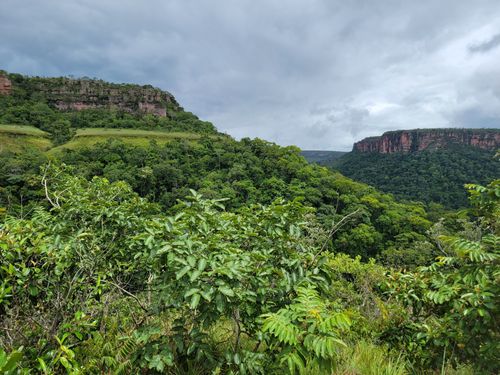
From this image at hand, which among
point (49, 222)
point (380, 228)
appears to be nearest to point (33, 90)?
point (380, 228)

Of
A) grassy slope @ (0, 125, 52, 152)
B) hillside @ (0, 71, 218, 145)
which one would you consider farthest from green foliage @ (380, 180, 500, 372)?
hillside @ (0, 71, 218, 145)

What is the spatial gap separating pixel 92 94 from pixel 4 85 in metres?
23.6

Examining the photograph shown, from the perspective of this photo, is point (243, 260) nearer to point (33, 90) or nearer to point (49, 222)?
point (49, 222)

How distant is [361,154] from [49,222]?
156938 mm

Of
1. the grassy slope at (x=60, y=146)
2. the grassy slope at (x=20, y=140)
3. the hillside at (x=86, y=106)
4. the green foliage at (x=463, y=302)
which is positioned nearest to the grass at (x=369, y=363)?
the green foliage at (x=463, y=302)

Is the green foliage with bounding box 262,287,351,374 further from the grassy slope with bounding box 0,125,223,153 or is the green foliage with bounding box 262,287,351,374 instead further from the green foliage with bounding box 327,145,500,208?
the green foliage with bounding box 327,145,500,208

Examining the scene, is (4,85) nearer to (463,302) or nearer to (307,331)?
(307,331)

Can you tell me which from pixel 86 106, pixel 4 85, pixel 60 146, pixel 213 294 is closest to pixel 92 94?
pixel 86 106

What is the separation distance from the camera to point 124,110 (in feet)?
337

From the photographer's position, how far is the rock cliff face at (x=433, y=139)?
111 m

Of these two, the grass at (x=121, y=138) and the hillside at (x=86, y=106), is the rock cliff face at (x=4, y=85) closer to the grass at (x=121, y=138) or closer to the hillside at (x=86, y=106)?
the hillside at (x=86, y=106)

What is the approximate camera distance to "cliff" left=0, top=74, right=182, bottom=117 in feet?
316

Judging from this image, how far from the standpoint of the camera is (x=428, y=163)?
101 metres

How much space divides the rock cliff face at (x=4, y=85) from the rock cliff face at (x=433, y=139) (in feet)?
→ 471
